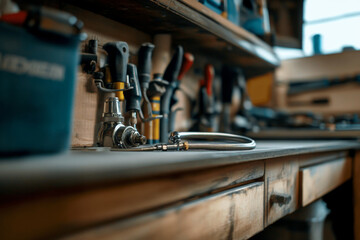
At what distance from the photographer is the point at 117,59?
792mm

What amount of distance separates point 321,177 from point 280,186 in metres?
0.35

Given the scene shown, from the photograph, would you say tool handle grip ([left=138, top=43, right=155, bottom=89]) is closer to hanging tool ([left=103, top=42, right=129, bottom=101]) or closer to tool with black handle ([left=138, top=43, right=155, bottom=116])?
tool with black handle ([left=138, top=43, right=155, bottom=116])

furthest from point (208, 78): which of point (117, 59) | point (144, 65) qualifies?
point (117, 59)

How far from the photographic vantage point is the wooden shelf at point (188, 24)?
2.81 feet

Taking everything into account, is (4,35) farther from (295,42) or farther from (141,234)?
(295,42)

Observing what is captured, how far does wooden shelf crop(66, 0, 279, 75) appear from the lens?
0.86m

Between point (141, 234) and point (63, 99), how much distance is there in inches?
8.2

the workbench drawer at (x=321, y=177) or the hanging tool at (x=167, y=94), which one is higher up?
the hanging tool at (x=167, y=94)

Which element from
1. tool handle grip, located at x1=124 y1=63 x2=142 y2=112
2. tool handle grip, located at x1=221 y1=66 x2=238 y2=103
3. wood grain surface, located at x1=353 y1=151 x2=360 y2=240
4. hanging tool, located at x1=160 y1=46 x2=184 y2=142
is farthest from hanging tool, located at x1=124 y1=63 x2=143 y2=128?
wood grain surface, located at x1=353 y1=151 x2=360 y2=240

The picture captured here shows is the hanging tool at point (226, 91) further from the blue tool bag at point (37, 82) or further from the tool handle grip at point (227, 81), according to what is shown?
the blue tool bag at point (37, 82)

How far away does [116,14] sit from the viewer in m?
0.92

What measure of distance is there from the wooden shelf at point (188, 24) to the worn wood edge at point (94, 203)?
22.7 inches

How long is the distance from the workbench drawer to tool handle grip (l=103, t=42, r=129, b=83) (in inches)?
25.3

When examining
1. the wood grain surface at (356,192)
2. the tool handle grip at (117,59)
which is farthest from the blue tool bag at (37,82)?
the wood grain surface at (356,192)
